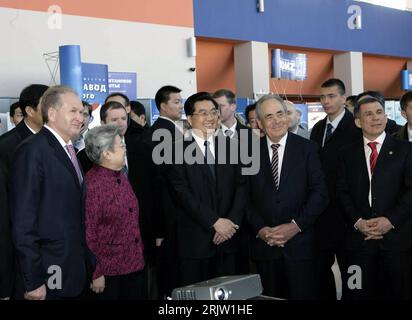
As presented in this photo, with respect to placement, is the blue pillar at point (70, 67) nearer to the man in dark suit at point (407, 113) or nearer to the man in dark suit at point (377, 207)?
the man in dark suit at point (407, 113)

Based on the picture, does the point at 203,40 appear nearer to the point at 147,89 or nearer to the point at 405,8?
the point at 147,89

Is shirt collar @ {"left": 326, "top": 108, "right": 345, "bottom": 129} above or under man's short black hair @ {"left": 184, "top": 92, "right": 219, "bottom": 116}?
under

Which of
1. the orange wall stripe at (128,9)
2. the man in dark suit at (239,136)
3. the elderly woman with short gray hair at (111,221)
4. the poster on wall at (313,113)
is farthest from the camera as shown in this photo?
the poster on wall at (313,113)

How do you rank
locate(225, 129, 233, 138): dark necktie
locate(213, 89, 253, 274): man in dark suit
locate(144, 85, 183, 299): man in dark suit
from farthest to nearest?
locate(225, 129, 233, 138): dark necktie < locate(144, 85, 183, 299): man in dark suit < locate(213, 89, 253, 274): man in dark suit

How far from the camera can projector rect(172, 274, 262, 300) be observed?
163cm

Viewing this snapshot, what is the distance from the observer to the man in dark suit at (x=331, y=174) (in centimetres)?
378

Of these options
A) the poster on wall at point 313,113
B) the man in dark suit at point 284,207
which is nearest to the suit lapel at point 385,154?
the man in dark suit at point 284,207

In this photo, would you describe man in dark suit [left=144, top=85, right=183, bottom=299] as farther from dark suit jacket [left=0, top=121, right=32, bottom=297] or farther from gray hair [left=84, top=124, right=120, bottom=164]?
dark suit jacket [left=0, top=121, right=32, bottom=297]

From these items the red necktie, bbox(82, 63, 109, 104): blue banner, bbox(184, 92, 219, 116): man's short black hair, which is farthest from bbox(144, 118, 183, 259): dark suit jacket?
bbox(82, 63, 109, 104): blue banner

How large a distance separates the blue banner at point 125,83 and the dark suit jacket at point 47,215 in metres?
6.78

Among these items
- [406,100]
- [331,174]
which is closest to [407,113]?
[406,100]

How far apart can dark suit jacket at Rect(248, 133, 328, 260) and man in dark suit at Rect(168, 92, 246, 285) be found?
0.38ft
